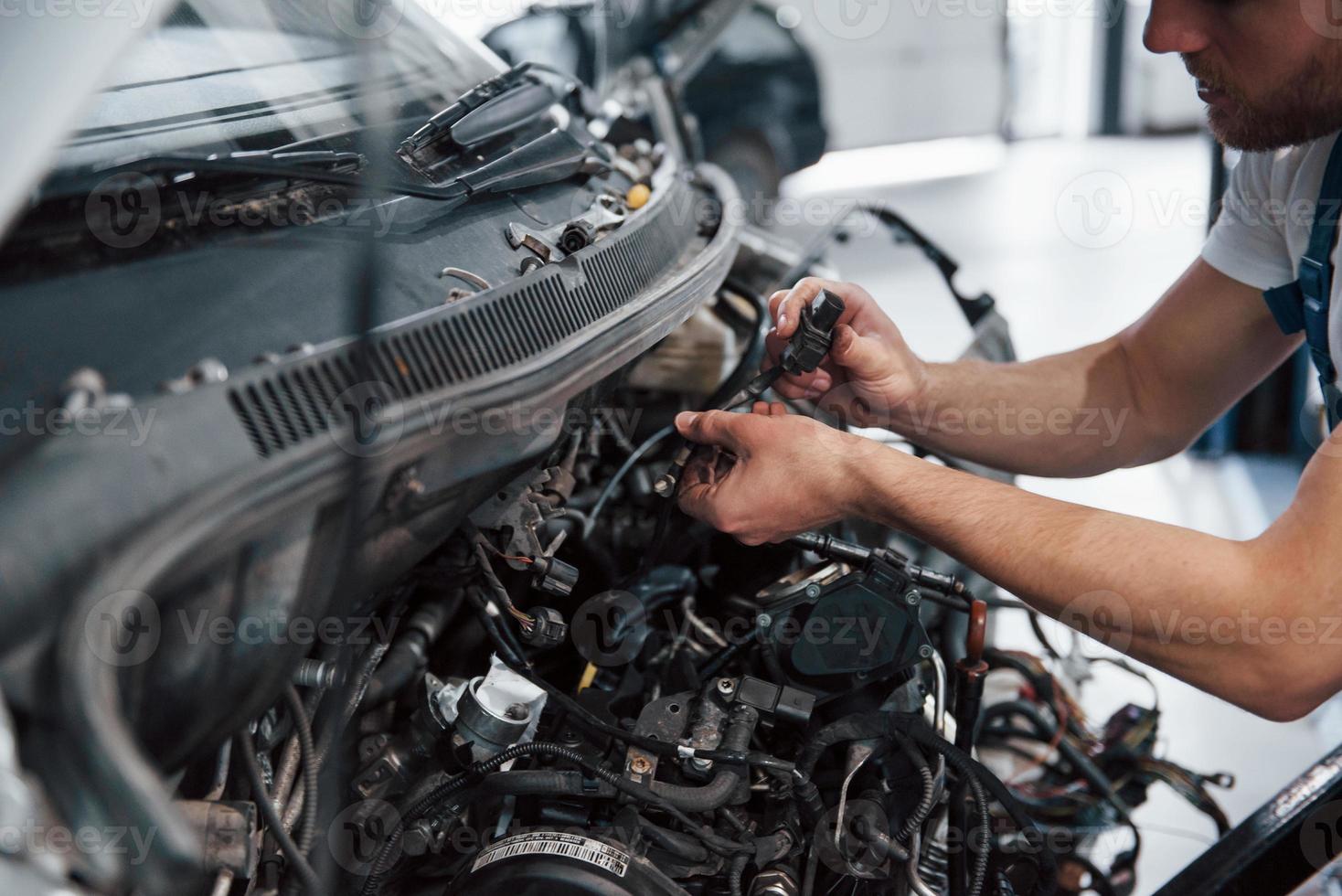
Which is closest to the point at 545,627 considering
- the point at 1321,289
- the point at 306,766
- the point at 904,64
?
the point at 306,766

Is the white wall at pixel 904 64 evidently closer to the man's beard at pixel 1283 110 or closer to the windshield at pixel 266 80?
the windshield at pixel 266 80

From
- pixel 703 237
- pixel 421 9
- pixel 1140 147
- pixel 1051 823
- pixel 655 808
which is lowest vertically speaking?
pixel 1140 147

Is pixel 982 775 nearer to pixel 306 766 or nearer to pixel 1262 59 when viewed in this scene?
pixel 306 766

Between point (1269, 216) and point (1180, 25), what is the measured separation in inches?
16.8

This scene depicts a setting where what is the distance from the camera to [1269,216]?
5.11ft

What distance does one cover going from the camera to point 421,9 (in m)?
1.69

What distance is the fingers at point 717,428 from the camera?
123 centimetres

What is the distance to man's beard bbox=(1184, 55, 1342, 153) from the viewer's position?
1.22 meters

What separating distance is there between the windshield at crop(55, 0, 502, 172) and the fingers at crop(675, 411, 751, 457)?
1.66 feet

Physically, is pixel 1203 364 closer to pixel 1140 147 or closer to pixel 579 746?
pixel 579 746

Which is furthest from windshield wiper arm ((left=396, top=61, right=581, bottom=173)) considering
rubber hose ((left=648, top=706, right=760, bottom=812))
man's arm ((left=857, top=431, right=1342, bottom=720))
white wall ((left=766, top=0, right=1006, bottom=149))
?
white wall ((left=766, top=0, right=1006, bottom=149))

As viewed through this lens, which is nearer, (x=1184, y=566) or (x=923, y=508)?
(x=1184, y=566)

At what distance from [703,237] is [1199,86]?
28.7 inches

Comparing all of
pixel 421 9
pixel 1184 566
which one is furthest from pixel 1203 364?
pixel 421 9
